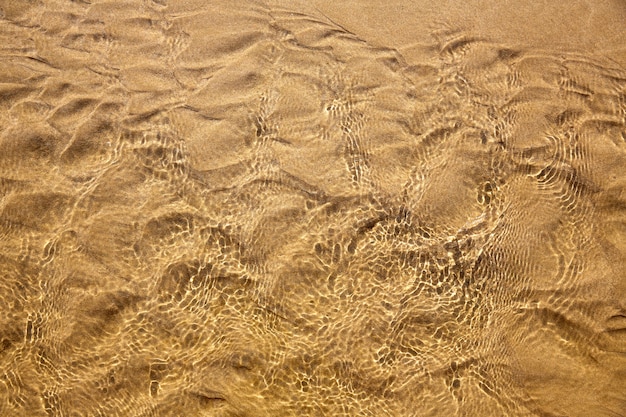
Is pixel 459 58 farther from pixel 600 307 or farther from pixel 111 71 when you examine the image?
pixel 111 71

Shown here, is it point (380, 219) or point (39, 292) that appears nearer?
point (39, 292)

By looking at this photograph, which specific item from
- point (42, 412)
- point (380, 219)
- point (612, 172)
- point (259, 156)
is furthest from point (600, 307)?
point (42, 412)

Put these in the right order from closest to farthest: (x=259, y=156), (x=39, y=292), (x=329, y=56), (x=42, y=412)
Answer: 1. (x=42, y=412)
2. (x=39, y=292)
3. (x=259, y=156)
4. (x=329, y=56)

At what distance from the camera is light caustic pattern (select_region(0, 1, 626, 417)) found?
8.99 feet

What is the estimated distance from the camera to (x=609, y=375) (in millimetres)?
2834

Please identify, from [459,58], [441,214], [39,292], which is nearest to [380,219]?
[441,214]

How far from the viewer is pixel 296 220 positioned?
308 centimetres

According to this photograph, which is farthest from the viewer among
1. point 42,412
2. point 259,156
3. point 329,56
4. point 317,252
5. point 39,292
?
point 329,56

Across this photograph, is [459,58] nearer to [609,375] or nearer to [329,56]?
[329,56]

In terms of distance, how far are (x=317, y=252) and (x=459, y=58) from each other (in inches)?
77.9

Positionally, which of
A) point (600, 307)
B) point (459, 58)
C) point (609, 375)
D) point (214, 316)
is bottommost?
point (214, 316)

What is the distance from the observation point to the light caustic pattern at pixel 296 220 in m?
2.74

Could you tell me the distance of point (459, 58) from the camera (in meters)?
3.61

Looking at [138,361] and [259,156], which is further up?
[259,156]
